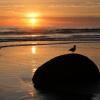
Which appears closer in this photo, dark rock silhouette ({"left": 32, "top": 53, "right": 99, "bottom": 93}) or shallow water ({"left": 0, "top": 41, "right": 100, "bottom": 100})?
shallow water ({"left": 0, "top": 41, "right": 100, "bottom": 100})

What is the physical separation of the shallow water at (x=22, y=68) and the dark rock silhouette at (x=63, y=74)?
1.51 feet

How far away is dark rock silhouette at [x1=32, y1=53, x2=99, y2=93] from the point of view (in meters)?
14.9

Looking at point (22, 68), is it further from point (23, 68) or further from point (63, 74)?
point (63, 74)

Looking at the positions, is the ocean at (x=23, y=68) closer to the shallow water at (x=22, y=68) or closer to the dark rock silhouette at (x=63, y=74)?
the shallow water at (x=22, y=68)

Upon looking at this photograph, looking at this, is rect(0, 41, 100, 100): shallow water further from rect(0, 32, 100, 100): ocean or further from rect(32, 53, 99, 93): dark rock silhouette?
rect(32, 53, 99, 93): dark rock silhouette

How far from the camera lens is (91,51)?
24016 millimetres

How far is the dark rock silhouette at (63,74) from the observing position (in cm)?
1493

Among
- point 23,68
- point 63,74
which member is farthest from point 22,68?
point 63,74

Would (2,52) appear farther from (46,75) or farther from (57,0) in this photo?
(57,0)

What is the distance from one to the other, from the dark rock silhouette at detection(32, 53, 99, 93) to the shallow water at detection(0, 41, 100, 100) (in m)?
0.46

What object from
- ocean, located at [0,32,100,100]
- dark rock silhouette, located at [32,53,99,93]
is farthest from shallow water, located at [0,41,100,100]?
dark rock silhouette, located at [32,53,99,93]

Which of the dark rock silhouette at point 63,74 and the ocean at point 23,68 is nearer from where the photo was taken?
the ocean at point 23,68

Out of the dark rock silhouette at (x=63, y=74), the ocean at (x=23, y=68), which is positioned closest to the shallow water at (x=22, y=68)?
the ocean at (x=23, y=68)

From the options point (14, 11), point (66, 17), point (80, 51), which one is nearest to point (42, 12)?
point (14, 11)
